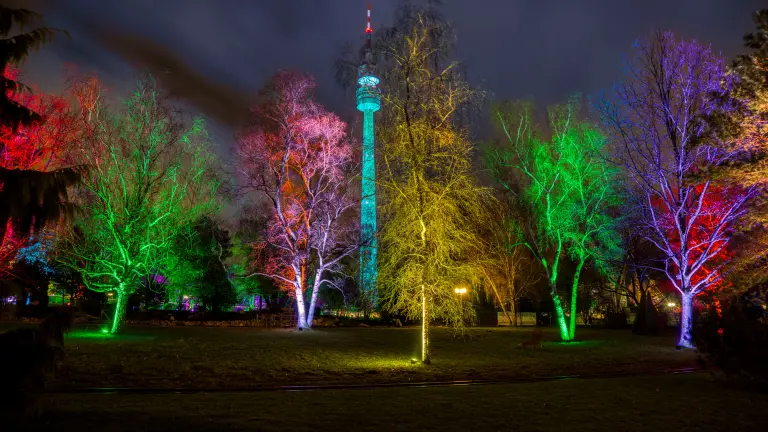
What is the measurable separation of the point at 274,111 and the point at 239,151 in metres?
3.02

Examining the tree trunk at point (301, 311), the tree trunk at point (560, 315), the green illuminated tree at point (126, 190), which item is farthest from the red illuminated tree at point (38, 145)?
the tree trunk at point (560, 315)

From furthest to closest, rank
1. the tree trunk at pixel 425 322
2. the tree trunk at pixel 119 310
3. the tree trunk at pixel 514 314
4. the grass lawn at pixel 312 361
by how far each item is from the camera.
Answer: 1. the tree trunk at pixel 514 314
2. the tree trunk at pixel 119 310
3. the tree trunk at pixel 425 322
4. the grass lawn at pixel 312 361

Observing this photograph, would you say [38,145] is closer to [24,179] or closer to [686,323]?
[24,179]

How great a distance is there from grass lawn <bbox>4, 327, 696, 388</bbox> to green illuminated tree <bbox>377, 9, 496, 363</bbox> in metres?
2.17

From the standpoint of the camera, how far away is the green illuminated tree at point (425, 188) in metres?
14.7

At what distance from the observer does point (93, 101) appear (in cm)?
2305

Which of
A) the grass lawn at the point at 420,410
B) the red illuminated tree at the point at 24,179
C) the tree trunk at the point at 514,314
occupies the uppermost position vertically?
the red illuminated tree at the point at 24,179

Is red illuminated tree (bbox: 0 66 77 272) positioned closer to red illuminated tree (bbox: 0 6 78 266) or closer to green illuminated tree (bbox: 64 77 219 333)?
green illuminated tree (bbox: 64 77 219 333)

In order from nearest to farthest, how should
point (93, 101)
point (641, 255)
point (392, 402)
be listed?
point (392, 402) < point (93, 101) < point (641, 255)

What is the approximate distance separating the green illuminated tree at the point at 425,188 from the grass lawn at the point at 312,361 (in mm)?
2165

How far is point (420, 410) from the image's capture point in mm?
8930

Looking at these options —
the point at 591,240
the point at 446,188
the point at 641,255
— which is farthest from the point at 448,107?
the point at 641,255

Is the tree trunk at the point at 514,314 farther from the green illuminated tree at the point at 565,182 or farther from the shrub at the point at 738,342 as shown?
the shrub at the point at 738,342

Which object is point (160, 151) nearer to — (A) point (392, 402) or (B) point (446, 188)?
(B) point (446, 188)
